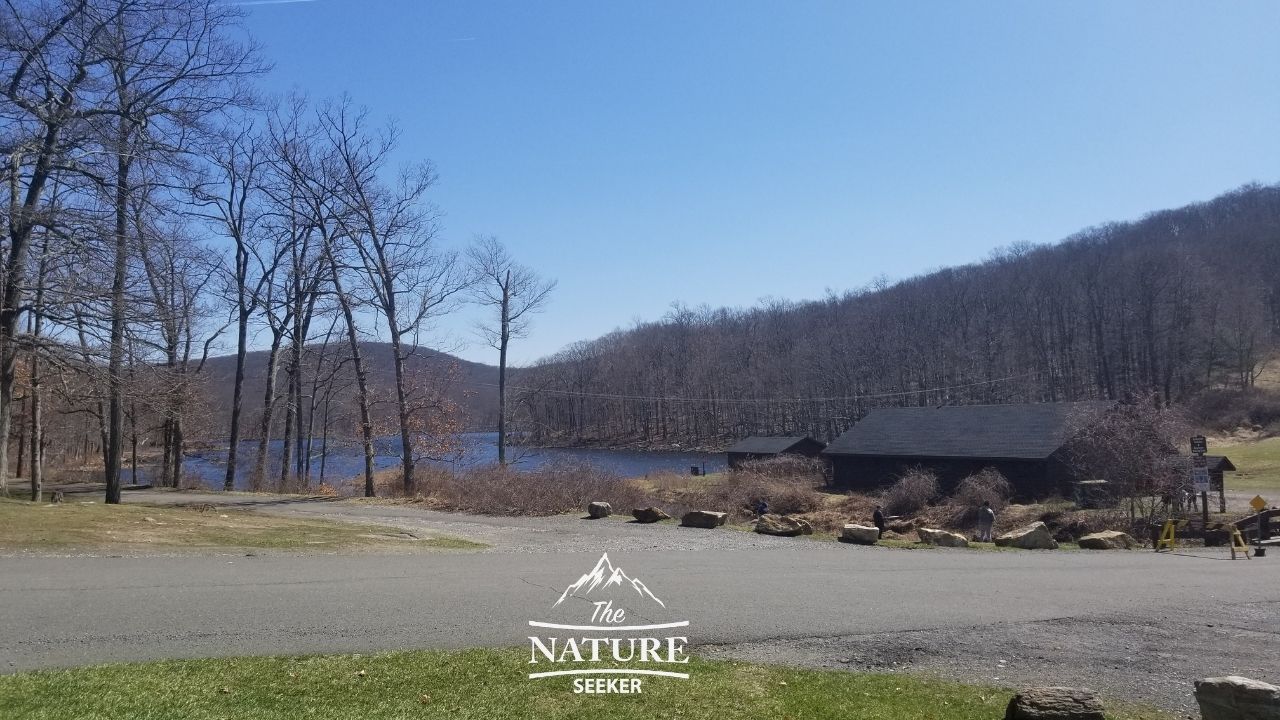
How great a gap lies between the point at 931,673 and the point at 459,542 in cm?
1096

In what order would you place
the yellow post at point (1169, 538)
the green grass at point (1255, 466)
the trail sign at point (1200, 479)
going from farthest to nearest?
1. the green grass at point (1255, 466)
2. the trail sign at point (1200, 479)
3. the yellow post at point (1169, 538)

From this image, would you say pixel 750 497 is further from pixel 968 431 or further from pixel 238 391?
pixel 238 391

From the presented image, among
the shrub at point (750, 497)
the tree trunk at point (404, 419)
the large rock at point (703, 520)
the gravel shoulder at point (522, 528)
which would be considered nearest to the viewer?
the gravel shoulder at point (522, 528)

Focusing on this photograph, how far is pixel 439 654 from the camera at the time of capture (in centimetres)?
767

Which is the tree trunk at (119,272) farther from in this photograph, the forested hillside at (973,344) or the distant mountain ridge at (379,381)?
the forested hillside at (973,344)

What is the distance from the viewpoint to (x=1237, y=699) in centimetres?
594

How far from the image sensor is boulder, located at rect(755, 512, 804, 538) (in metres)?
20.0

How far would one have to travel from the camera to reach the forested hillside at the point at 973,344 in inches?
3226

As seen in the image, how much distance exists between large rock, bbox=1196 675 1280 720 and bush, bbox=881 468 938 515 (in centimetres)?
2534

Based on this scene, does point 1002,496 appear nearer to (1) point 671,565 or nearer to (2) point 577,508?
(2) point 577,508

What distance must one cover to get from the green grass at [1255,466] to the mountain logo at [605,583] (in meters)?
34.0

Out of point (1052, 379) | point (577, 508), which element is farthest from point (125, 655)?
point (1052, 379)

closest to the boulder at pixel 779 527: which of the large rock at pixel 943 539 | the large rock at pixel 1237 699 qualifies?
the large rock at pixel 943 539

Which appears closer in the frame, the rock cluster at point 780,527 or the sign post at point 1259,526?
the sign post at point 1259,526
